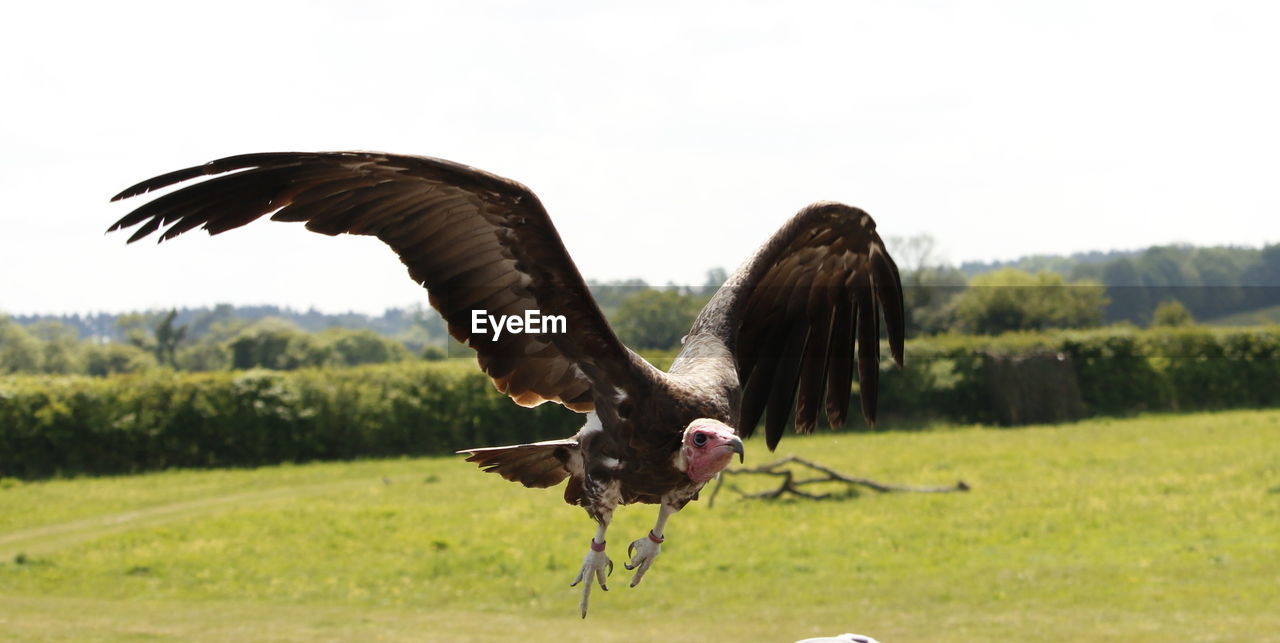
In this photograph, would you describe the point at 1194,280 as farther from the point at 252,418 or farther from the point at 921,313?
the point at 252,418

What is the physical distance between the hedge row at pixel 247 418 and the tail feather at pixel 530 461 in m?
30.8

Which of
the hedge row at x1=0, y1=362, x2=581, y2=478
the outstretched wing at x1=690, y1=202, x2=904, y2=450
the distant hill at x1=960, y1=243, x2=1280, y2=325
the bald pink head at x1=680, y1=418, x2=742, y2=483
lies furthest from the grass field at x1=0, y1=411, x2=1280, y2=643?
the bald pink head at x1=680, y1=418, x2=742, y2=483

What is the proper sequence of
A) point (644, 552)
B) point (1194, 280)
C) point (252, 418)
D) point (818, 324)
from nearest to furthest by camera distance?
point (644, 552) → point (818, 324) → point (252, 418) → point (1194, 280)

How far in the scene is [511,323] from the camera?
5.38m

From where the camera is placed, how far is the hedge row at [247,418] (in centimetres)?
3681

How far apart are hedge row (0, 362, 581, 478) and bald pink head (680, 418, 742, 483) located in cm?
3176

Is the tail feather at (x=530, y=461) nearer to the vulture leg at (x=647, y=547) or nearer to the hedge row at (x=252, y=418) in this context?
the vulture leg at (x=647, y=547)

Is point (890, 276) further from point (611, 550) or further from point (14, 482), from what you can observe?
point (14, 482)

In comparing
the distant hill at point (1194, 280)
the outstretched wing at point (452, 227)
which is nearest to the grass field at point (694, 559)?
the distant hill at point (1194, 280)

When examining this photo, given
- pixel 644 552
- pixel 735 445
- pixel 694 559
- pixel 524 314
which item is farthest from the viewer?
pixel 694 559

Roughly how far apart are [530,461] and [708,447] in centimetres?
126

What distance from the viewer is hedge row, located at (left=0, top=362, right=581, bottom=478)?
3681cm

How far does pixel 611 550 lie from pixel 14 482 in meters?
19.9

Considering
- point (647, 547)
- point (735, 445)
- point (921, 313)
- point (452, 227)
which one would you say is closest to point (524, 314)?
point (452, 227)
